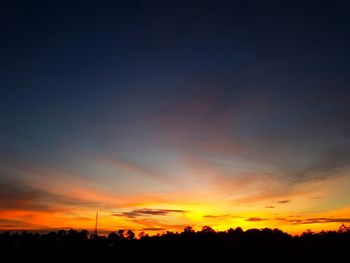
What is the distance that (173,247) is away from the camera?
35.1 m

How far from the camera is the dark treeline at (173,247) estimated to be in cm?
3188

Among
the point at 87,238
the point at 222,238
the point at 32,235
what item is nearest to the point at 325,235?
the point at 222,238

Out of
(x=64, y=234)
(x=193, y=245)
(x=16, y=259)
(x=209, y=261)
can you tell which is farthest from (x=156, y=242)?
(x=16, y=259)

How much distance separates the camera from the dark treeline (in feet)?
105

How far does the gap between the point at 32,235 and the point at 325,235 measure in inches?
1037

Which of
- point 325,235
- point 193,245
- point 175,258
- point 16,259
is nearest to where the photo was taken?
point 16,259

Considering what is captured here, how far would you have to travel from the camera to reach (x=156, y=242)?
36.4 meters

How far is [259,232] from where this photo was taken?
40250mm

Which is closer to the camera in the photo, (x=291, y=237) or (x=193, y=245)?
(x=193, y=245)

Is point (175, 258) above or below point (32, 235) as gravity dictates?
below

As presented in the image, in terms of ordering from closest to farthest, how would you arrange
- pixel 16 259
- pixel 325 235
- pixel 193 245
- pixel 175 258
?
1. pixel 16 259
2. pixel 175 258
3. pixel 193 245
4. pixel 325 235

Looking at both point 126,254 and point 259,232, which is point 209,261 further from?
point 259,232

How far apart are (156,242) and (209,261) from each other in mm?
5938

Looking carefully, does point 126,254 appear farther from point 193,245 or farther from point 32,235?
point 32,235
